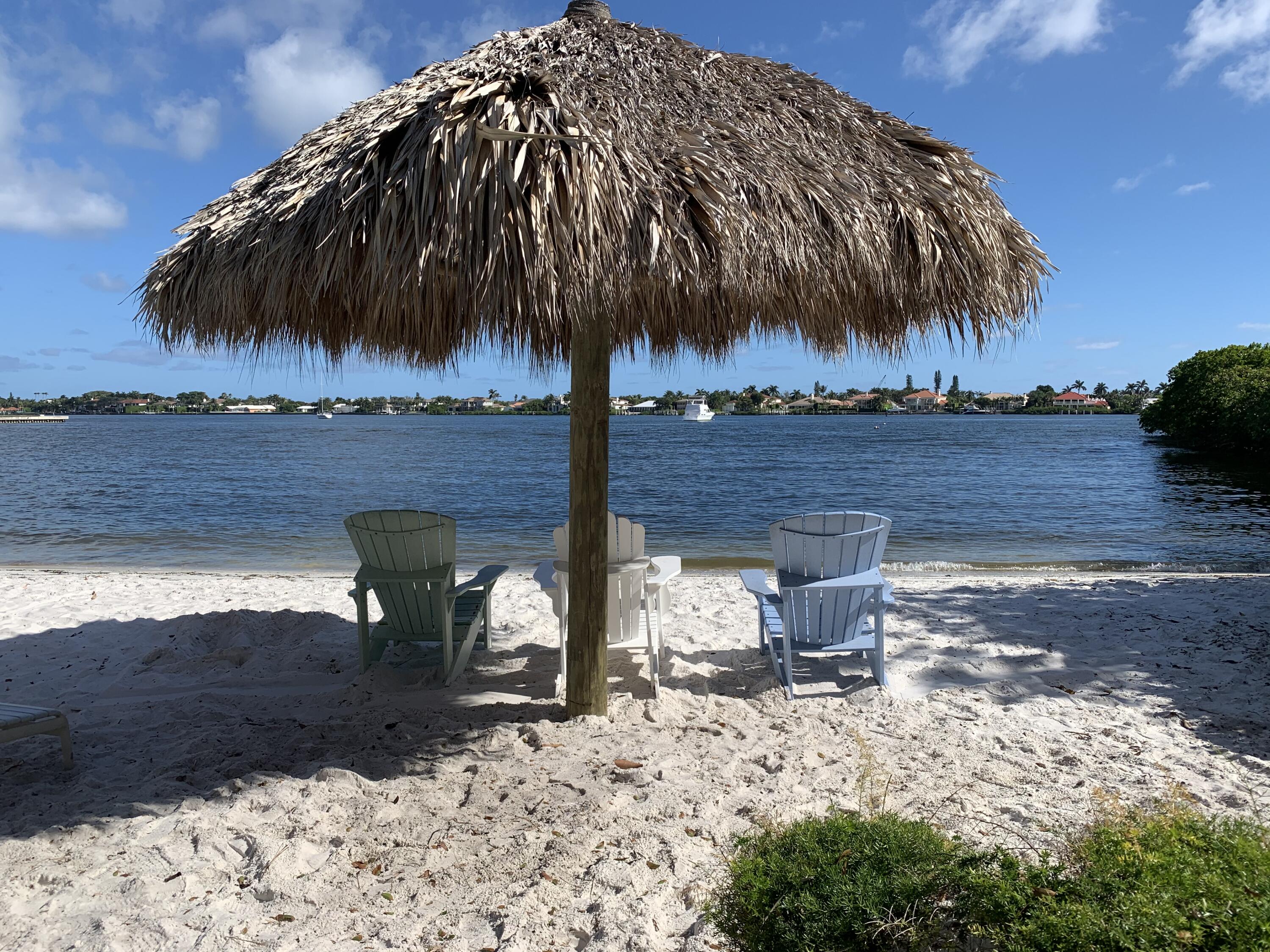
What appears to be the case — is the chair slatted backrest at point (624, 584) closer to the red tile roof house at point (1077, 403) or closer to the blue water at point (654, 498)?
the blue water at point (654, 498)

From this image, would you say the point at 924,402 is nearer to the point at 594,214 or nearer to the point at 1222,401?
the point at 1222,401

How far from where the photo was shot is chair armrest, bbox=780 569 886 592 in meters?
4.00

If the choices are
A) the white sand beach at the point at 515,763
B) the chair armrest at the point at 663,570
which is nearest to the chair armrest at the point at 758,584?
the chair armrest at the point at 663,570

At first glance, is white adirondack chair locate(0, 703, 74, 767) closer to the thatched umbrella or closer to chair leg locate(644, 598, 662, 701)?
the thatched umbrella

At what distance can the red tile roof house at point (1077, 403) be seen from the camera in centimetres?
11662

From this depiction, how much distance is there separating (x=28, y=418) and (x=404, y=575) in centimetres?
12862

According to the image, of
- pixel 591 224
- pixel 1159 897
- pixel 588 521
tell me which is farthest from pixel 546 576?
pixel 1159 897

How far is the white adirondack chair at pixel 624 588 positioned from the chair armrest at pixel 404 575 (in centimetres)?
49

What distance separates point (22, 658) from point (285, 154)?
3.57 m

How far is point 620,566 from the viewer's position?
4117mm

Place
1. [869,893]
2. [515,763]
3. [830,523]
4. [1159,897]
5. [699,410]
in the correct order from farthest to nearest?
[699,410] < [830,523] < [515,763] < [869,893] < [1159,897]

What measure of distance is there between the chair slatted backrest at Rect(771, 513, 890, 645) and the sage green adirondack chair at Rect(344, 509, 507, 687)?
5.51 feet

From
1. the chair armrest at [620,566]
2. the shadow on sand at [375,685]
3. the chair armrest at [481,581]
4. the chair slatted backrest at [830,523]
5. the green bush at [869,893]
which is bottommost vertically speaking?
the shadow on sand at [375,685]

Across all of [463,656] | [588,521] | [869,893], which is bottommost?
[463,656]
